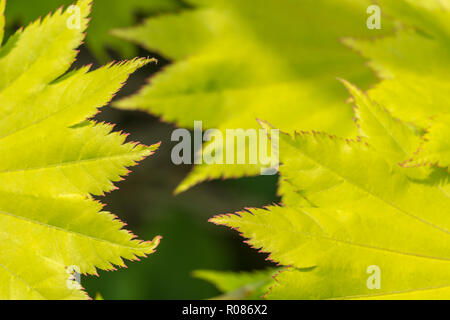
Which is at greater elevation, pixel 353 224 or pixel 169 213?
pixel 169 213

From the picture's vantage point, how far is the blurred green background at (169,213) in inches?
85.9

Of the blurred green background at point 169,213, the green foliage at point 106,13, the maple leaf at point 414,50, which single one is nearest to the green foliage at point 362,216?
the maple leaf at point 414,50

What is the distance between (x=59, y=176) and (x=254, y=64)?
0.68 meters

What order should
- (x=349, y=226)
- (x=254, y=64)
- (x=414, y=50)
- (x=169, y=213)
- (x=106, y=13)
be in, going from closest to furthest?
(x=349, y=226) → (x=414, y=50) → (x=254, y=64) → (x=106, y=13) → (x=169, y=213)

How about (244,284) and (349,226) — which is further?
(244,284)

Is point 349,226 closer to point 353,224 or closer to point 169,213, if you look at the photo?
point 353,224

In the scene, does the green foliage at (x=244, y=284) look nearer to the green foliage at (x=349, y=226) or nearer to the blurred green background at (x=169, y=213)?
the green foliage at (x=349, y=226)

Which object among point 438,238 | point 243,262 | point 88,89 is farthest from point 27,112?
point 243,262

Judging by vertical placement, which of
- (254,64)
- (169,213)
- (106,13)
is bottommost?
(169,213)

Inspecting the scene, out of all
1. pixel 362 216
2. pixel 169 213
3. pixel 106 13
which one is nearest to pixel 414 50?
pixel 362 216

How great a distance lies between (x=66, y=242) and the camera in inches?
29.6

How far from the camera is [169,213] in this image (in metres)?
2.31

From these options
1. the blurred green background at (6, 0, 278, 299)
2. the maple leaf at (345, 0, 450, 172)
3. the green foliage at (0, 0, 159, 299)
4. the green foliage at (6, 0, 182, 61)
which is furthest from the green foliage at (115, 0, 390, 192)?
the blurred green background at (6, 0, 278, 299)

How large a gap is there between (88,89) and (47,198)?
196 mm
